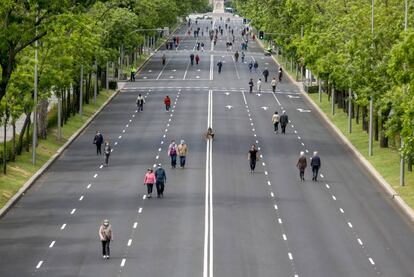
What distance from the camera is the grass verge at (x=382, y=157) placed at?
57.8 meters

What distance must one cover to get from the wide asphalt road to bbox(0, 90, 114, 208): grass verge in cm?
77

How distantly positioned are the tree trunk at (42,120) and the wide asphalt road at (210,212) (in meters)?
2.43

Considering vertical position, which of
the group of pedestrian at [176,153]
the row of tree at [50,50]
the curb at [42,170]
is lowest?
the curb at [42,170]

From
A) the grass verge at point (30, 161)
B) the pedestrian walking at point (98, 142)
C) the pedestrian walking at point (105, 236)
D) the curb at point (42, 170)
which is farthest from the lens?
the pedestrian walking at point (98, 142)

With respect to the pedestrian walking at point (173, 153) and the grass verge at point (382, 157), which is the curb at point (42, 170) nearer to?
Answer: the pedestrian walking at point (173, 153)

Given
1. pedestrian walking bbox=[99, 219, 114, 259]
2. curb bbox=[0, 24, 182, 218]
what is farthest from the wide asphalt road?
pedestrian walking bbox=[99, 219, 114, 259]

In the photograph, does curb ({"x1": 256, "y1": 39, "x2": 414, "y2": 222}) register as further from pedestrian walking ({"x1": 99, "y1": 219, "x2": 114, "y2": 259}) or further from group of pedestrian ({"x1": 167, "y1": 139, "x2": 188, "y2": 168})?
pedestrian walking ({"x1": 99, "y1": 219, "x2": 114, "y2": 259})

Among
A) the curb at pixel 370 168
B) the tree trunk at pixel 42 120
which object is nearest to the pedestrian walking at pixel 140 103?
the curb at pixel 370 168

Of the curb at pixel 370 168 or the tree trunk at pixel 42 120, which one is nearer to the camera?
the curb at pixel 370 168

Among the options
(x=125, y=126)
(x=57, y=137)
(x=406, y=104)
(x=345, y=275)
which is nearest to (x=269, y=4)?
(x=125, y=126)

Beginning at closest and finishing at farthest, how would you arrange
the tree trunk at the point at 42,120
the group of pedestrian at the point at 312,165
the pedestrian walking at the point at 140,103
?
1. the group of pedestrian at the point at 312,165
2. the tree trunk at the point at 42,120
3. the pedestrian walking at the point at 140,103

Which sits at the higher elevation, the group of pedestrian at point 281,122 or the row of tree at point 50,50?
the row of tree at point 50,50

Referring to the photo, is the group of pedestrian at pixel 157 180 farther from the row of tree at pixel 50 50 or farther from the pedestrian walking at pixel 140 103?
the pedestrian walking at pixel 140 103

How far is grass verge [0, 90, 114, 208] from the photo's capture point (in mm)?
56781
